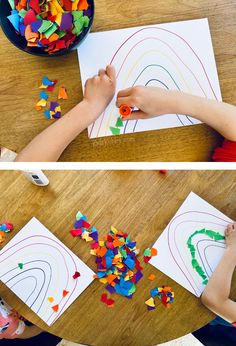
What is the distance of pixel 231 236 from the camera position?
964 millimetres

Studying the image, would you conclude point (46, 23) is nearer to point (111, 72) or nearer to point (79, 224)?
point (111, 72)

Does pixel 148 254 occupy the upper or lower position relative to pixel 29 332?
upper

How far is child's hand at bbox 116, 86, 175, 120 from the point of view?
94cm

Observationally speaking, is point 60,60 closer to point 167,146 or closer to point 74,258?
point 167,146

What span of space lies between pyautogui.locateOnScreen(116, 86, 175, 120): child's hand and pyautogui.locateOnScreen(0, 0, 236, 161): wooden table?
50mm

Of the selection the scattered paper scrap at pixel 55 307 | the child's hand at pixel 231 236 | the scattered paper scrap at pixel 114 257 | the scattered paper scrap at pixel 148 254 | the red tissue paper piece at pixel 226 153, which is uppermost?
the red tissue paper piece at pixel 226 153

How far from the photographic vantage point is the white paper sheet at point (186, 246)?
0.96 metres

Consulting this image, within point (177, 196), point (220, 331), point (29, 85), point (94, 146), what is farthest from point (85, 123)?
point (220, 331)

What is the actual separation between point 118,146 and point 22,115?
24 centimetres

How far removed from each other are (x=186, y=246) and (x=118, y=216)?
7.0 inches

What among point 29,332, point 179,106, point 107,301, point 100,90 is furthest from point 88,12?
point 29,332

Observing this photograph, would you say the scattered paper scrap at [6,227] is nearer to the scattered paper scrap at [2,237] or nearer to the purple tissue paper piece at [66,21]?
the scattered paper scrap at [2,237]

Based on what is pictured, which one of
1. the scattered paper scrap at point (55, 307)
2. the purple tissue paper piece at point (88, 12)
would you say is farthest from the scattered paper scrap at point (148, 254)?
the purple tissue paper piece at point (88, 12)

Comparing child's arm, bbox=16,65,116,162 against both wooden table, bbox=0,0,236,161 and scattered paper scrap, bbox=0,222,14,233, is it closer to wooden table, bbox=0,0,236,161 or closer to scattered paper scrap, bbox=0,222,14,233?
wooden table, bbox=0,0,236,161
